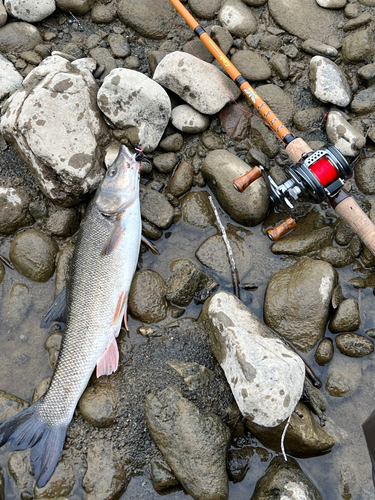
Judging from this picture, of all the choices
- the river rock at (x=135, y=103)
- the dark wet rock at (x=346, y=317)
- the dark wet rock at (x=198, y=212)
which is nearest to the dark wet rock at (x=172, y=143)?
the river rock at (x=135, y=103)

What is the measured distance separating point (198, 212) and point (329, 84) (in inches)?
91.5

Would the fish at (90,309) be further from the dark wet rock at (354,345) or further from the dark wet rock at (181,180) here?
the dark wet rock at (354,345)

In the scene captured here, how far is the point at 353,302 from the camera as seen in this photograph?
421 centimetres

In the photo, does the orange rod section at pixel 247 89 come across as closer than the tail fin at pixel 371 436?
No

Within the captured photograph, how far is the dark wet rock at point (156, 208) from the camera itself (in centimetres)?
479

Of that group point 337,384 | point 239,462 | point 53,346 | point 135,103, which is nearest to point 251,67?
point 135,103

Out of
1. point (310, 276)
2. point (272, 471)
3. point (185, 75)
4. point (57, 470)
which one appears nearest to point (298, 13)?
point (185, 75)

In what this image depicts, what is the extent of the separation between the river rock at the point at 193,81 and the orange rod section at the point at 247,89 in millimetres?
226

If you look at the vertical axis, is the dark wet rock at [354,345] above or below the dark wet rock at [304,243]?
below

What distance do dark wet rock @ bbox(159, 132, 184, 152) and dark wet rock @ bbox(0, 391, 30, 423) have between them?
3.37 meters

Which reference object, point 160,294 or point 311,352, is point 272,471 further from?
point 160,294

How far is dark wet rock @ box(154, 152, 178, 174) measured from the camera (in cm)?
496

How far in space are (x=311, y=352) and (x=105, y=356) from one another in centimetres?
220

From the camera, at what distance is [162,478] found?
12.3ft
